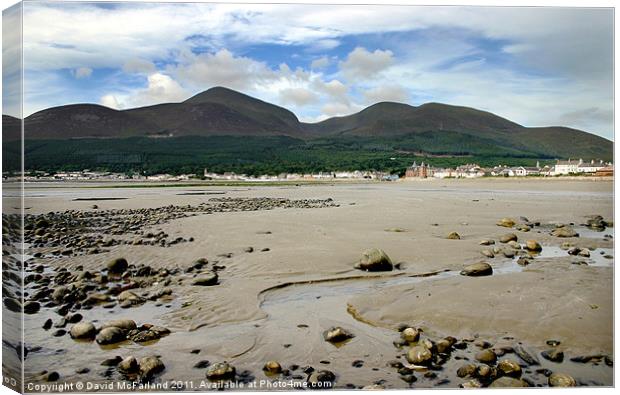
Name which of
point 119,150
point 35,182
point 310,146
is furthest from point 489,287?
point 35,182

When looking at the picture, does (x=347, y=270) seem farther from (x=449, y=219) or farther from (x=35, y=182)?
(x=35, y=182)

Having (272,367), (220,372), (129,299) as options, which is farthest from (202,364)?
(129,299)

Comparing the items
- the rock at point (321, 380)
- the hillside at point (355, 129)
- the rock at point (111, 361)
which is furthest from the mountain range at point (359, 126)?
the rock at point (321, 380)

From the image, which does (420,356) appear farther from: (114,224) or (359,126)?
(114,224)

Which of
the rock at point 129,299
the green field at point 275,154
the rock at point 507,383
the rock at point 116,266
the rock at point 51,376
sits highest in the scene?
the green field at point 275,154

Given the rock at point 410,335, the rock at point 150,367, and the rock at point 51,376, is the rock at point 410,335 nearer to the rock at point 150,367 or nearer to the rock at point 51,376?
the rock at point 150,367

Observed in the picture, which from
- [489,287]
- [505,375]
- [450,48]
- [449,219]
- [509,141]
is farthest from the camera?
[449,219]
